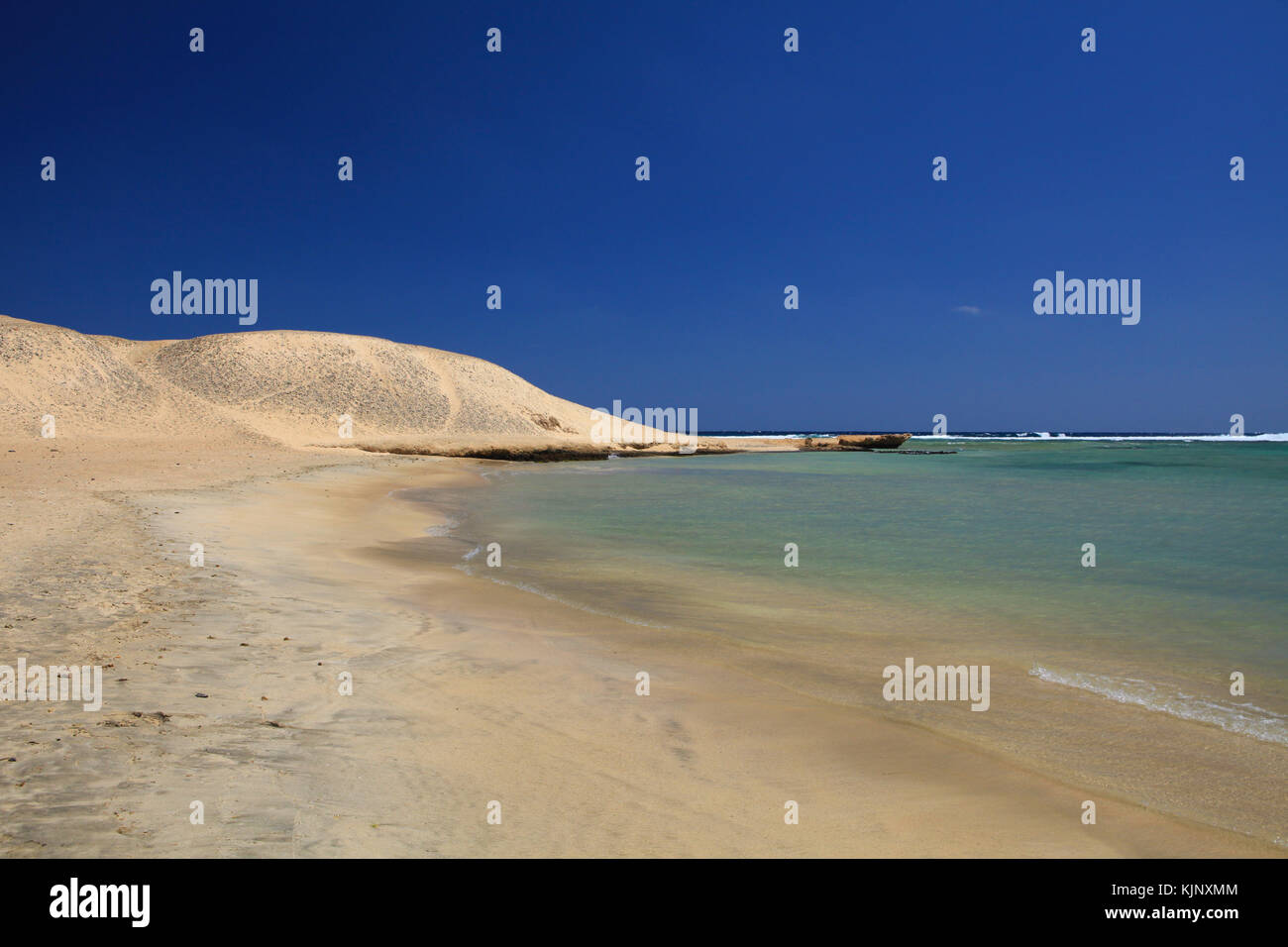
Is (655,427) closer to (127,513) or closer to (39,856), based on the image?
(127,513)

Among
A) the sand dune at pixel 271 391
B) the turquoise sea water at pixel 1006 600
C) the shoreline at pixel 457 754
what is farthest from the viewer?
the sand dune at pixel 271 391

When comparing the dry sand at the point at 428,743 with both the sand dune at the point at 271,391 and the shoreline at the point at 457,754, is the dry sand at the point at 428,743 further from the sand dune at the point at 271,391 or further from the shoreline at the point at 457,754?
the sand dune at the point at 271,391

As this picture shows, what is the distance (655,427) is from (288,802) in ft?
331

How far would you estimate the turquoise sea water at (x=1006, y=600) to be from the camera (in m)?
5.34

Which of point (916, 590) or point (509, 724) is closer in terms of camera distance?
point (509, 724)

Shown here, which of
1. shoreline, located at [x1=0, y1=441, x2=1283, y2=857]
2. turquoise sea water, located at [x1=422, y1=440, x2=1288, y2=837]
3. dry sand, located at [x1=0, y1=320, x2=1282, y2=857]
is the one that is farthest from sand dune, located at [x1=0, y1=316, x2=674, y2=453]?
shoreline, located at [x1=0, y1=441, x2=1283, y2=857]

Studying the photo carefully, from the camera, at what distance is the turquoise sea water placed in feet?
17.5

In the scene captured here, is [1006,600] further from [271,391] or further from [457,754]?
[271,391]

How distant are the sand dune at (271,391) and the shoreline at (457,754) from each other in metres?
40.6

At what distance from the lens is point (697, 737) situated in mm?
4828

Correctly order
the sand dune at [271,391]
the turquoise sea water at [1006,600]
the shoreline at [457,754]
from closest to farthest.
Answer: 1. the shoreline at [457,754]
2. the turquoise sea water at [1006,600]
3. the sand dune at [271,391]

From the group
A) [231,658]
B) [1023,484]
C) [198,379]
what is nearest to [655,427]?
[198,379]

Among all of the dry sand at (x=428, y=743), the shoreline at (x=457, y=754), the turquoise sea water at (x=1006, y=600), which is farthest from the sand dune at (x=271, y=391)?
the shoreline at (x=457, y=754)

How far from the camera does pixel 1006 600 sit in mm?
9773
